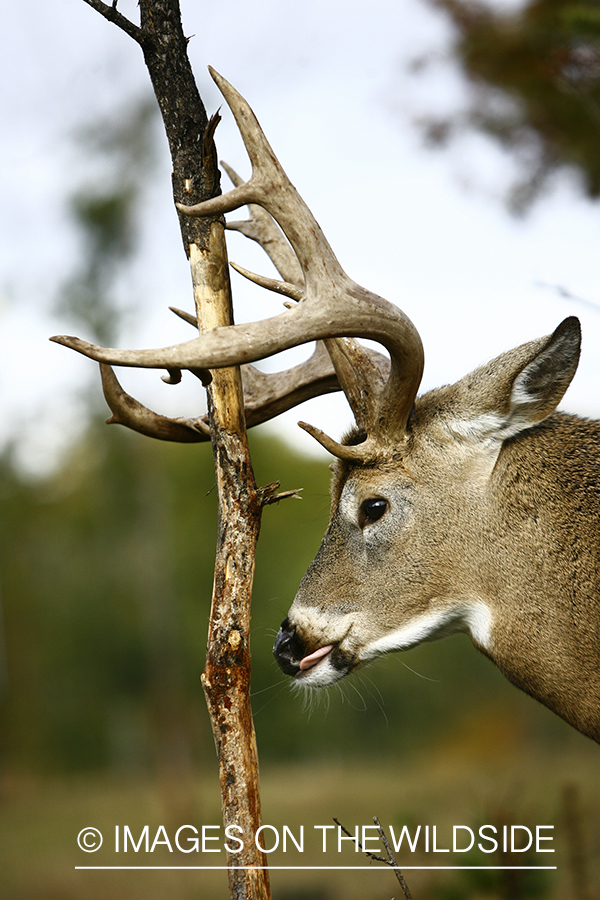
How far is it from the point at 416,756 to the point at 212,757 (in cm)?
432

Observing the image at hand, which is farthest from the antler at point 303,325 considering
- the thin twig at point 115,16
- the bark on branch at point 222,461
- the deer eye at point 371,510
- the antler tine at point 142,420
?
the antler tine at point 142,420

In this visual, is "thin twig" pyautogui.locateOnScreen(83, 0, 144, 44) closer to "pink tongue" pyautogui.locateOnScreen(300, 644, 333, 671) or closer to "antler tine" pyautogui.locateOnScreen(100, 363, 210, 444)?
"antler tine" pyautogui.locateOnScreen(100, 363, 210, 444)

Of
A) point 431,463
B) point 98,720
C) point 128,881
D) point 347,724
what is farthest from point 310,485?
point 431,463

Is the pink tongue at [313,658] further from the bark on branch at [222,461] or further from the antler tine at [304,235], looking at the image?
the antler tine at [304,235]

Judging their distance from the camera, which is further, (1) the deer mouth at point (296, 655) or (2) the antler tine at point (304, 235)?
(1) the deer mouth at point (296, 655)

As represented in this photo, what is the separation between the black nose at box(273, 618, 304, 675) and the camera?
299cm

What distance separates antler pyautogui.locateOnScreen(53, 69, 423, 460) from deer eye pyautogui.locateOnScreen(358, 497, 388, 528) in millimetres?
169

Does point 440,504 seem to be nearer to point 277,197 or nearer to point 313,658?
point 313,658

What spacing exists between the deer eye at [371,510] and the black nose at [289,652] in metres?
0.46

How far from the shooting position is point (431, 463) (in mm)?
3057

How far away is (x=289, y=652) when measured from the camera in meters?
3.01

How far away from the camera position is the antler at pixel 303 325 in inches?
96.1

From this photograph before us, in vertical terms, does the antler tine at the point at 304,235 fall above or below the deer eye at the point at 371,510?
above

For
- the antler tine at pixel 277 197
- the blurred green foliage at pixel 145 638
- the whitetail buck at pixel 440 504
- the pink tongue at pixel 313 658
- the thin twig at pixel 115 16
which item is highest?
the blurred green foliage at pixel 145 638
